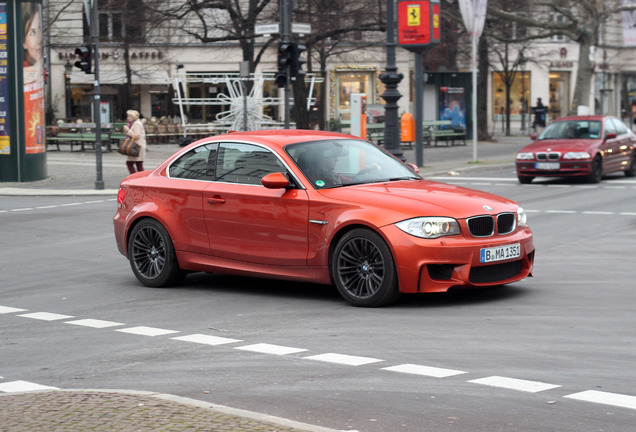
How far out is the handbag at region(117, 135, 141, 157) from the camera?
25.7 metres

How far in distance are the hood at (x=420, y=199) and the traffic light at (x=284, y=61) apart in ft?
54.5

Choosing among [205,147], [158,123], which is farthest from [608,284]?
[158,123]

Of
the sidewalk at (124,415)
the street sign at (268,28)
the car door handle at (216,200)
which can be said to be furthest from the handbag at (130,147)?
the sidewalk at (124,415)

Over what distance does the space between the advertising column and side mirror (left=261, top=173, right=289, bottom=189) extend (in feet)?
66.4

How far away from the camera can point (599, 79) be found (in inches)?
3017

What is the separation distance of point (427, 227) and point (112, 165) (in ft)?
87.3

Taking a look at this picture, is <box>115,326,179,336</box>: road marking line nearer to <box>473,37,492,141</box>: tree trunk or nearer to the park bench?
the park bench

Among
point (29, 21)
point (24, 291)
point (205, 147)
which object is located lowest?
point (24, 291)

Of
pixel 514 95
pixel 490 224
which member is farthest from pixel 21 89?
pixel 514 95

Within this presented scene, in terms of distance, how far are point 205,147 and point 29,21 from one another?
764 inches

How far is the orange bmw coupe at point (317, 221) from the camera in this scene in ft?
30.2

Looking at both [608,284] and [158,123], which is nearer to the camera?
[608,284]

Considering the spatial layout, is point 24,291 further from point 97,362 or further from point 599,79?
point 599,79

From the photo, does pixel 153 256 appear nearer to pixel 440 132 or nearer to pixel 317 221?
pixel 317 221
